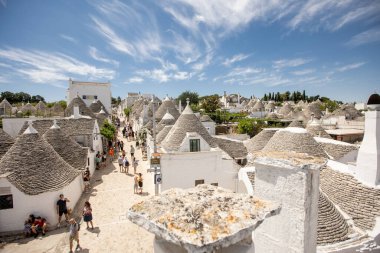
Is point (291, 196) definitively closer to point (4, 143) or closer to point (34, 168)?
point (34, 168)

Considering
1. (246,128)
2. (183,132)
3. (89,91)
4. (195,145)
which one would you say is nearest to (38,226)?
(195,145)

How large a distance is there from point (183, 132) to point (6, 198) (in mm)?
9483

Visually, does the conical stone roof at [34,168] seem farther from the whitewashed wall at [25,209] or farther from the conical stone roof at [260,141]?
the conical stone roof at [260,141]

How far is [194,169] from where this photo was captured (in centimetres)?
1244

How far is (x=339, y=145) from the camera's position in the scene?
45.3ft

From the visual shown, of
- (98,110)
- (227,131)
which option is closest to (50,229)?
(98,110)

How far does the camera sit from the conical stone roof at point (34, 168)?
1027 cm

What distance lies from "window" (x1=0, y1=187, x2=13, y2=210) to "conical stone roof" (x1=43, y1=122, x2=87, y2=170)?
13.9 ft

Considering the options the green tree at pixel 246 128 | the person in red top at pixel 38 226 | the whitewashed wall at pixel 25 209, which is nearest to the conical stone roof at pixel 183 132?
the whitewashed wall at pixel 25 209

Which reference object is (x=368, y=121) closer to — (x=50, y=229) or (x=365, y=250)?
(x=365, y=250)

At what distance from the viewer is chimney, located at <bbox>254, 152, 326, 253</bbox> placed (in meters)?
3.73

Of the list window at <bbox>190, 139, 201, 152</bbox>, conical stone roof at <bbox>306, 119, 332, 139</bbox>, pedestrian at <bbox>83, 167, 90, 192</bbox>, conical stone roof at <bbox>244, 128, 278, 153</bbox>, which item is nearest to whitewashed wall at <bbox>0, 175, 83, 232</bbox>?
pedestrian at <bbox>83, 167, 90, 192</bbox>

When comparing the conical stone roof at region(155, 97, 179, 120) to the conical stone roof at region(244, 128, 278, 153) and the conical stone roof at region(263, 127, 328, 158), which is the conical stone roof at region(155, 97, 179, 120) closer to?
the conical stone roof at region(244, 128, 278, 153)

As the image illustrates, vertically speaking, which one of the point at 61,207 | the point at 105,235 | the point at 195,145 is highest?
the point at 195,145
